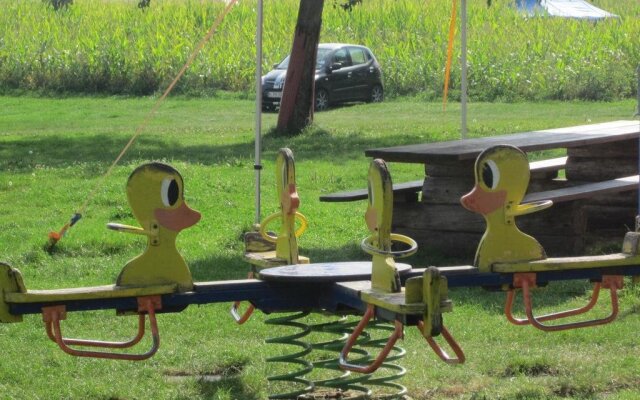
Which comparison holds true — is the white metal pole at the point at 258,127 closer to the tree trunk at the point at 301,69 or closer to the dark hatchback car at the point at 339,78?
the tree trunk at the point at 301,69

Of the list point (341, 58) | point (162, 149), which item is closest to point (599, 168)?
point (162, 149)

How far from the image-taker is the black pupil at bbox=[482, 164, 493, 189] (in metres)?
5.75

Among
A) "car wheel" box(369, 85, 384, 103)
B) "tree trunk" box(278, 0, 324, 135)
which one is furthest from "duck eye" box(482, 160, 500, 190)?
"car wheel" box(369, 85, 384, 103)

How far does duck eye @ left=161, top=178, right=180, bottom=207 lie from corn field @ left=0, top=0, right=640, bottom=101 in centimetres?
2034

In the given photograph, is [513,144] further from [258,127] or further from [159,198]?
[159,198]

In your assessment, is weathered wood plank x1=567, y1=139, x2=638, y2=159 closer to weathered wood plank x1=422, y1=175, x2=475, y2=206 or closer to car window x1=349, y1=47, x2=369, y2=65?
weathered wood plank x1=422, y1=175, x2=475, y2=206

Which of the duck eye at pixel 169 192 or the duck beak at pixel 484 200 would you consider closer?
the duck eye at pixel 169 192

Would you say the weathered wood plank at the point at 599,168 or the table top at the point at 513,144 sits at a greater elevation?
the table top at the point at 513,144

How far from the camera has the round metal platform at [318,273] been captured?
18.7ft

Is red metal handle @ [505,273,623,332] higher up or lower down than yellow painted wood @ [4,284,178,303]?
lower down

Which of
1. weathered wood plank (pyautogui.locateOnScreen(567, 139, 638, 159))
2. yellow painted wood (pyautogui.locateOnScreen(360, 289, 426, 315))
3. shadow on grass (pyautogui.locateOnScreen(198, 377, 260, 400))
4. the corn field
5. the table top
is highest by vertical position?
yellow painted wood (pyautogui.locateOnScreen(360, 289, 426, 315))

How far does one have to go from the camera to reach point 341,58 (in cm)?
2527

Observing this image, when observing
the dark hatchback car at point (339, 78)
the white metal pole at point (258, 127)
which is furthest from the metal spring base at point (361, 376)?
the dark hatchback car at point (339, 78)

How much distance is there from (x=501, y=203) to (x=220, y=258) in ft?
14.8
